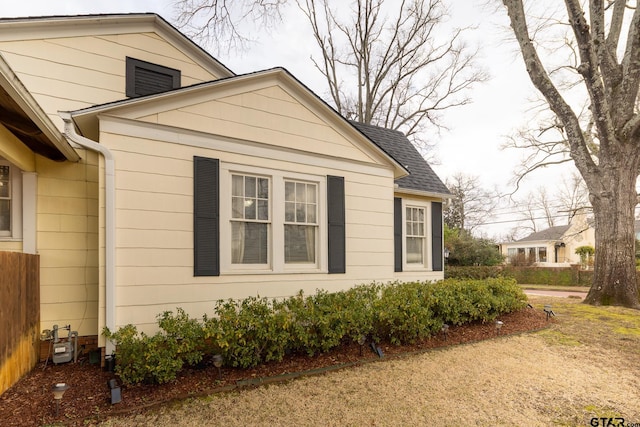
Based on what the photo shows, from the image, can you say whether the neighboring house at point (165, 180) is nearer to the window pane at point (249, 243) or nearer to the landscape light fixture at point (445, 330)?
the window pane at point (249, 243)

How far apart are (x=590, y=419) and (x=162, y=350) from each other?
4.27 m

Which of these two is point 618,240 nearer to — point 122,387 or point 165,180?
point 165,180

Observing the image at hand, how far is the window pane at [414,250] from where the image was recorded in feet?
27.7

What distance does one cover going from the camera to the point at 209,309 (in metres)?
4.91

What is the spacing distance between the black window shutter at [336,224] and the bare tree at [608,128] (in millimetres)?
7488

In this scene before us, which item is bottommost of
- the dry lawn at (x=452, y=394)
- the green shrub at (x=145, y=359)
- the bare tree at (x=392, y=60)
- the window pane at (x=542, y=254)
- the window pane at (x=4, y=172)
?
the window pane at (x=542, y=254)

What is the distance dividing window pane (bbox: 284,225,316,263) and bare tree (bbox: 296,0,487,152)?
557 inches

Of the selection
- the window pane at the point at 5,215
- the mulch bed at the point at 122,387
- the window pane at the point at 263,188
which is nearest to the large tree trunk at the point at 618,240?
the mulch bed at the point at 122,387

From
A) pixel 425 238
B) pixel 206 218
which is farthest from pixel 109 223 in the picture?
pixel 425 238

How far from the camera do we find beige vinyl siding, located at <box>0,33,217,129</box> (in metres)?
5.39

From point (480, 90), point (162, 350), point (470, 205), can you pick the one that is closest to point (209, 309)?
point (162, 350)

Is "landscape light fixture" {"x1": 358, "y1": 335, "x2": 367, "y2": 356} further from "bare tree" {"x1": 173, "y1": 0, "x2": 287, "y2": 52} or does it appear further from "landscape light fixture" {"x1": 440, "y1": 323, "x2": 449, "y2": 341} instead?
"bare tree" {"x1": 173, "y1": 0, "x2": 287, "y2": 52}

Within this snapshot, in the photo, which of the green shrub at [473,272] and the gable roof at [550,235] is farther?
the gable roof at [550,235]

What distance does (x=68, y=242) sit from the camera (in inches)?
205
